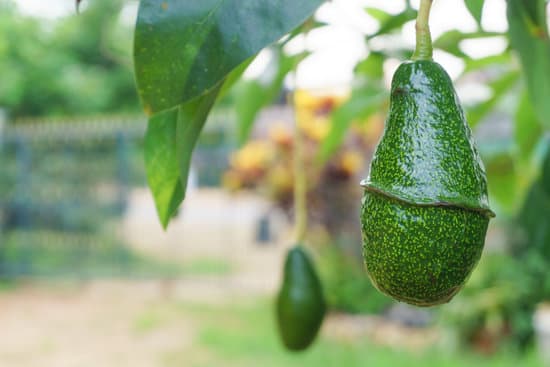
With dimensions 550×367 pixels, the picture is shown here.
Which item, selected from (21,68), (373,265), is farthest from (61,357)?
(21,68)

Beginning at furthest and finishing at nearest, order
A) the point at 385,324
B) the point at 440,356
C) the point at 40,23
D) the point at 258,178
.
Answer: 1. the point at 40,23
2. the point at 385,324
3. the point at 258,178
4. the point at 440,356

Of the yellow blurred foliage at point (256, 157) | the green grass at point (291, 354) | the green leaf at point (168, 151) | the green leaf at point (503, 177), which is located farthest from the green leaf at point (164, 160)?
the yellow blurred foliage at point (256, 157)

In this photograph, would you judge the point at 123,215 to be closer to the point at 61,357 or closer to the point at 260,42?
the point at 61,357

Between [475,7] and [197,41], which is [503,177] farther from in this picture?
[197,41]

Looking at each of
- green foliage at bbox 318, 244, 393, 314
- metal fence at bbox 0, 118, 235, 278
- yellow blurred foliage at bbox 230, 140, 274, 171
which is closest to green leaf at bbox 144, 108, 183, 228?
yellow blurred foliage at bbox 230, 140, 274, 171

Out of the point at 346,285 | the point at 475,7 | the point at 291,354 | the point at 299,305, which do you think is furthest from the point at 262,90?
the point at 346,285
